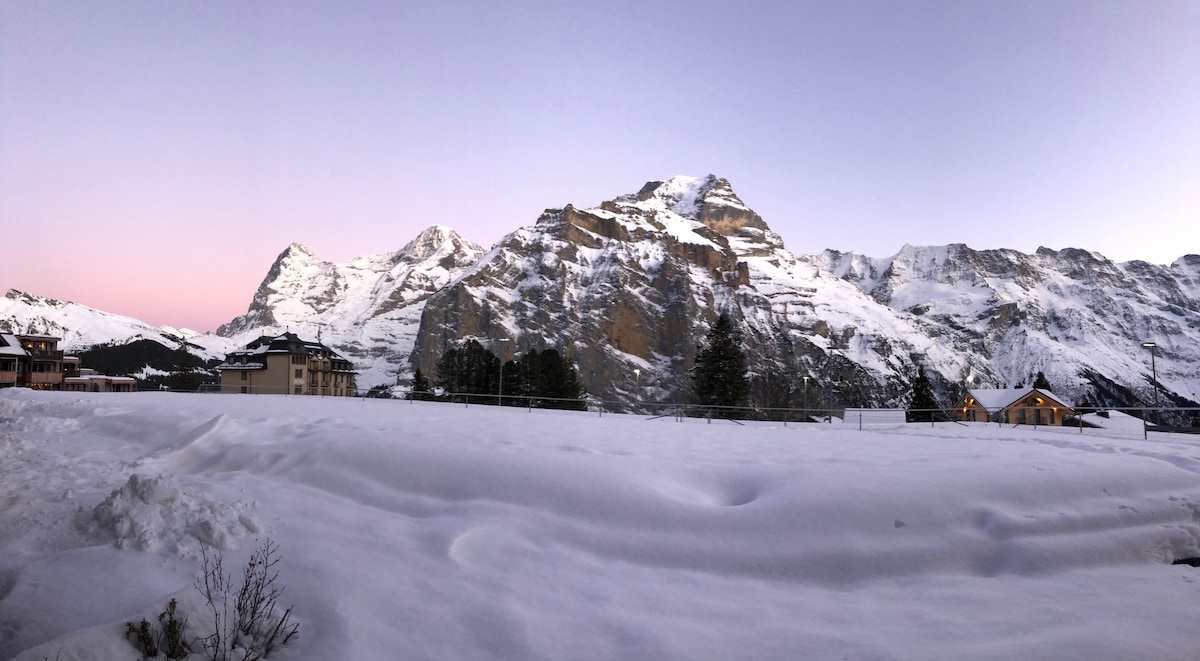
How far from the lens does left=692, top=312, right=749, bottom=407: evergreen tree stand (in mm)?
55594

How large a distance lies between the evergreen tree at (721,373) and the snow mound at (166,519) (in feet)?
159

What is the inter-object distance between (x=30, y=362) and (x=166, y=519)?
86306 mm

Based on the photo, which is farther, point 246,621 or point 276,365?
point 276,365

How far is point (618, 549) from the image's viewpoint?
29.5 feet

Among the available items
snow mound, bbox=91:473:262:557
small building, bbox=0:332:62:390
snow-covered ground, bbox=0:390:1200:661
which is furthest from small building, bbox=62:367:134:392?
snow mound, bbox=91:473:262:557

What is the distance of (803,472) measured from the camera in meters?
11.7

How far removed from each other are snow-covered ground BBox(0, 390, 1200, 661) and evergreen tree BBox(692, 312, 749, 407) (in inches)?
1655

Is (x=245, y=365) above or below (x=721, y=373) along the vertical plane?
below

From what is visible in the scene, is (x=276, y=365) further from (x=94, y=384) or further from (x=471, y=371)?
(x=471, y=371)

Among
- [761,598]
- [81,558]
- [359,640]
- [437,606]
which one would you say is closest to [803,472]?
[761,598]

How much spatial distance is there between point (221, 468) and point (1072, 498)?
1536 cm

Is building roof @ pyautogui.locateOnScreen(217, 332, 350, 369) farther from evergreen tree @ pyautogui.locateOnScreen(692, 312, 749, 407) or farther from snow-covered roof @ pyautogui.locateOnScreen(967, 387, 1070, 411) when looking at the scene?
snow-covered roof @ pyautogui.locateOnScreen(967, 387, 1070, 411)

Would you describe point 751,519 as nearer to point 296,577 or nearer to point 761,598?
point 761,598

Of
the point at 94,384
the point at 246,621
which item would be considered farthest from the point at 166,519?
the point at 94,384
